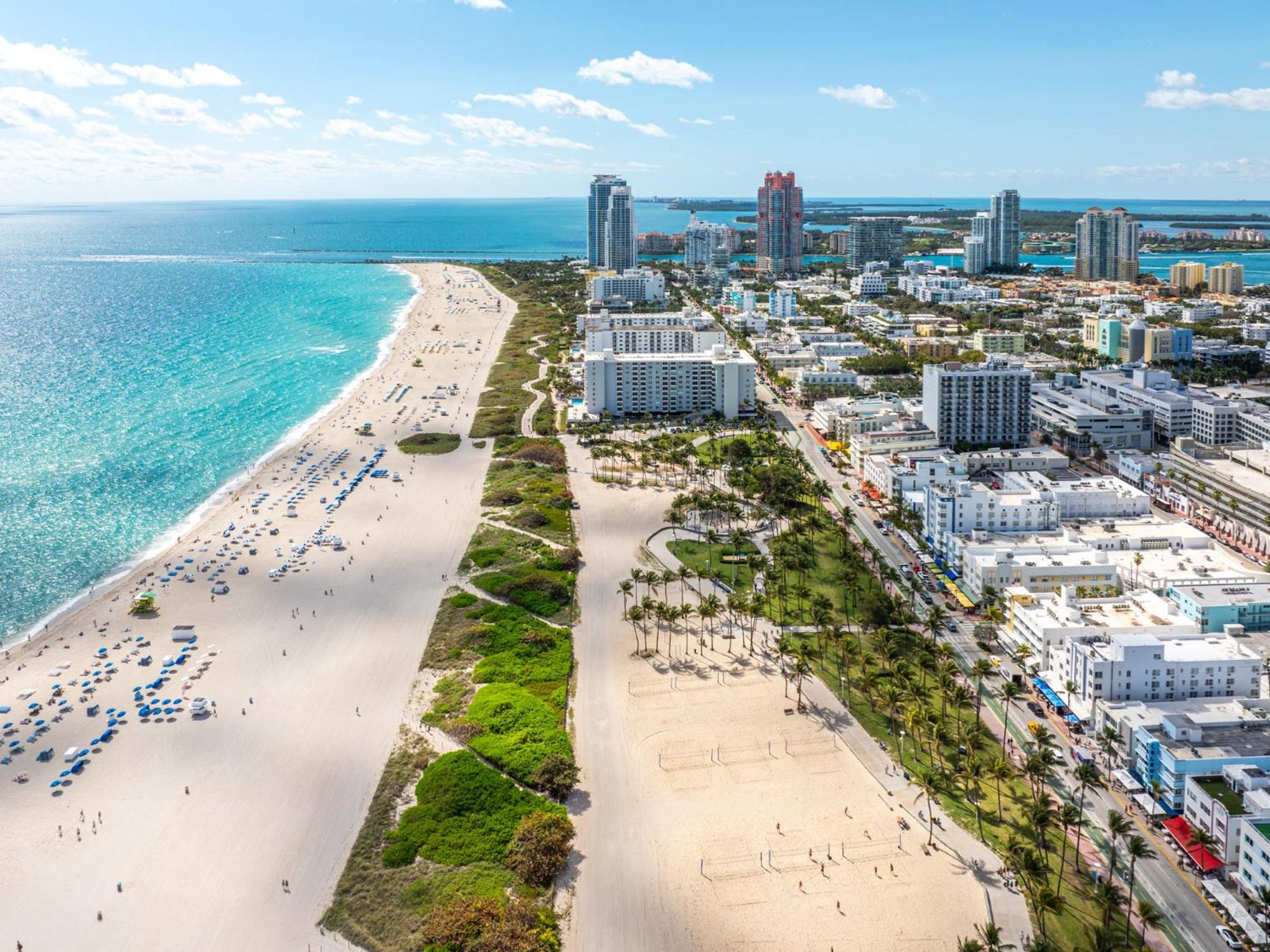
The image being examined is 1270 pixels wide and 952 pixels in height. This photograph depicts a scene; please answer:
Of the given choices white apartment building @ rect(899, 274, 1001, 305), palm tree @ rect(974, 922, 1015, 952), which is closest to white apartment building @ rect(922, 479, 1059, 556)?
palm tree @ rect(974, 922, 1015, 952)

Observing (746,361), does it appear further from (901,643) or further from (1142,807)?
(1142,807)

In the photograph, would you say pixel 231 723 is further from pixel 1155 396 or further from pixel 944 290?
pixel 944 290

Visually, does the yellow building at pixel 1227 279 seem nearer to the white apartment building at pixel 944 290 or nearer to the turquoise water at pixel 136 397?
the white apartment building at pixel 944 290

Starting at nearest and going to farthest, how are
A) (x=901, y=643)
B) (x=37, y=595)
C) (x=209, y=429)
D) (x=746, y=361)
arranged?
(x=901, y=643) < (x=37, y=595) < (x=209, y=429) < (x=746, y=361)

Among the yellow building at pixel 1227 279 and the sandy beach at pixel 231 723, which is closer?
the sandy beach at pixel 231 723

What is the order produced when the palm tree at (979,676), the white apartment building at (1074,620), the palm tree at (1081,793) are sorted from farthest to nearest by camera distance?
1. the white apartment building at (1074,620)
2. the palm tree at (979,676)
3. the palm tree at (1081,793)

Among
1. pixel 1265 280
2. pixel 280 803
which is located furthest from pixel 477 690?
pixel 1265 280

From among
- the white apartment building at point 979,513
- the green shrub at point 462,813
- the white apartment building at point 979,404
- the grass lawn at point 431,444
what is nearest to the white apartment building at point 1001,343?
the white apartment building at point 979,404

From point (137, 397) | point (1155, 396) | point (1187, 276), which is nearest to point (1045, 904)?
point (1155, 396)
